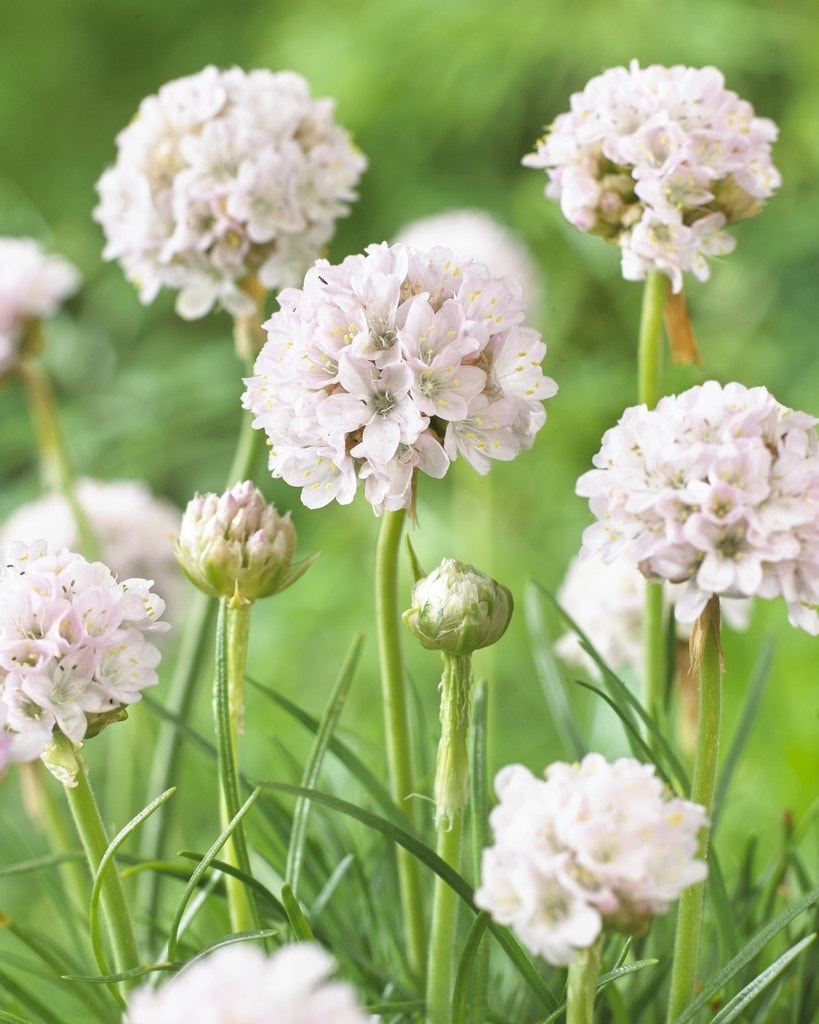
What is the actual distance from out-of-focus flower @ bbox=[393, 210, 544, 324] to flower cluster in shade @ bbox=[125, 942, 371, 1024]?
1.09 meters

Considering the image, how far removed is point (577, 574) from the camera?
751 millimetres

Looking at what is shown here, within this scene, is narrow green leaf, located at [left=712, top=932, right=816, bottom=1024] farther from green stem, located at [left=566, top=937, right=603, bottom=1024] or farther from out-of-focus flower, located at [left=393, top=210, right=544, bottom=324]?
out-of-focus flower, located at [left=393, top=210, right=544, bottom=324]

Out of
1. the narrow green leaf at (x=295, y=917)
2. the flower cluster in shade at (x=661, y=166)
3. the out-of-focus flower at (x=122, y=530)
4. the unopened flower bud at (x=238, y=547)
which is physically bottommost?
the narrow green leaf at (x=295, y=917)

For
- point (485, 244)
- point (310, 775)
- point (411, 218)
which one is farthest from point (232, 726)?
point (411, 218)

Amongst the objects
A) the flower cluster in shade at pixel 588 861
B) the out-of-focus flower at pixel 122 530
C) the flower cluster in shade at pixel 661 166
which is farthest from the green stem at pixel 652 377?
the out-of-focus flower at pixel 122 530

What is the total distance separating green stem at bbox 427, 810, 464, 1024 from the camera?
0.43m

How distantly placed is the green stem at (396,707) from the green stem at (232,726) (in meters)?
0.05

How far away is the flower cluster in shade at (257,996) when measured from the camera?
248 mm

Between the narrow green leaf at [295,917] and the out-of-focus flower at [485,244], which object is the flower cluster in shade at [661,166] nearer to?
the narrow green leaf at [295,917]

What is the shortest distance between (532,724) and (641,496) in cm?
113

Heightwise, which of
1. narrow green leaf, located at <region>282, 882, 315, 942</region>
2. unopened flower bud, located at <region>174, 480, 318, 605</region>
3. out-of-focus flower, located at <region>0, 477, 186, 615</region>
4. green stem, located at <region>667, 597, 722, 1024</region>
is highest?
out-of-focus flower, located at <region>0, 477, 186, 615</region>

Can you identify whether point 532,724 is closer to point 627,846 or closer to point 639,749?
point 639,749

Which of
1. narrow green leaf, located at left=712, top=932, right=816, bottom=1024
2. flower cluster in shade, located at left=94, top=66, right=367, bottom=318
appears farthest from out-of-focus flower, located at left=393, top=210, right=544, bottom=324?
narrow green leaf, located at left=712, top=932, right=816, bottom=1024

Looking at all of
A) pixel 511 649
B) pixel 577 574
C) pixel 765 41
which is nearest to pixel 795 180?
pixel 765 41
